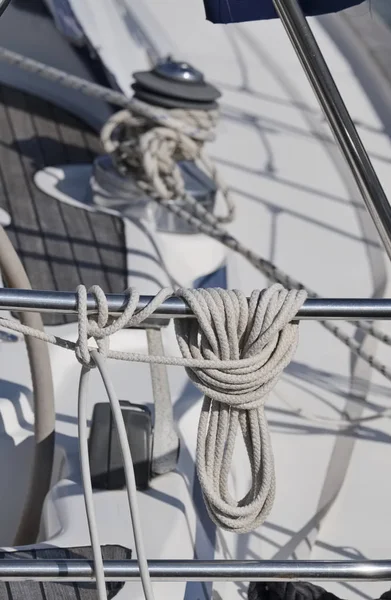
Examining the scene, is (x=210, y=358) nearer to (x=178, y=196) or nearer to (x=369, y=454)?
(x=369, y=454)

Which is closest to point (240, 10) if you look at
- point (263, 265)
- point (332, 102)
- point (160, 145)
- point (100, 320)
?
point (332, 102)

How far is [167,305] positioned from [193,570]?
0.27m

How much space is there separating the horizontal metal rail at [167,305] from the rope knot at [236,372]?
14 millimetres

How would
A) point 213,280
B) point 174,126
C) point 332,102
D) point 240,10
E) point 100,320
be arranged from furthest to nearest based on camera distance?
1. point 174,126
2. point 213,280
3. point 240,10
4. point 332,102
5. point 100,320

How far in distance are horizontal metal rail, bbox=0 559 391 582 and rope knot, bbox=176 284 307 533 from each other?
42mm

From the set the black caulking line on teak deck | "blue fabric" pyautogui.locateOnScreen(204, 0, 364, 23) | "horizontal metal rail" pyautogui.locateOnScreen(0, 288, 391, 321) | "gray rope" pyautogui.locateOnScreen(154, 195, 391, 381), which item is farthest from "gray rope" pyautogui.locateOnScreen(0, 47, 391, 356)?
"horizontal metal rail" pyautogui.locateOnScreen(0, 288, 391, 321)

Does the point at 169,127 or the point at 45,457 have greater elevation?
the point at 169,127

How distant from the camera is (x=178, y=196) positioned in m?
1.88

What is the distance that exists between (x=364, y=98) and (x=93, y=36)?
2.55ft

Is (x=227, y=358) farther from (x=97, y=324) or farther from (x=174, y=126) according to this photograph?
(x=174, y=126)

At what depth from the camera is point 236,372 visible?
2.66 ft

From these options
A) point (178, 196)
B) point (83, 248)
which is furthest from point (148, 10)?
point (83, 248)

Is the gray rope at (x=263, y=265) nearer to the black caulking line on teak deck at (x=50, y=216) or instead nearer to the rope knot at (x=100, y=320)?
the black caulking line on teak deck at (x=50, y=216)

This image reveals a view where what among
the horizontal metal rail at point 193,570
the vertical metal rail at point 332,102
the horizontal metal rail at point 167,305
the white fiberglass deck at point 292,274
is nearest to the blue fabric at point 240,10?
the vertical metal rail at point 332,102
